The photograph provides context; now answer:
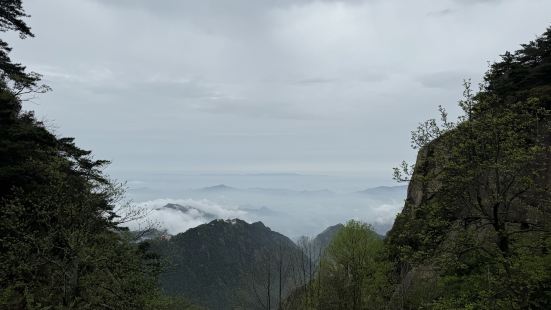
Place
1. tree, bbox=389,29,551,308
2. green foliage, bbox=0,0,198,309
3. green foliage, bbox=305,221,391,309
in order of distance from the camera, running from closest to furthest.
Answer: tree, bbox=389,29,551,308 → green foliage, bbox=0,0,198,309 → green foliage, bbox=305,221,391,309

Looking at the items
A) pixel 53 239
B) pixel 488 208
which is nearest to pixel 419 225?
pixel 488 208

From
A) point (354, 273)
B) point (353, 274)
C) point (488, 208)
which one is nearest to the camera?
point (488, 208)

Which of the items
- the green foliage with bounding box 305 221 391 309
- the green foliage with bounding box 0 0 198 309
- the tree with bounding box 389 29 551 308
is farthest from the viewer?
the green foliage with bounding box 305 221 391 309

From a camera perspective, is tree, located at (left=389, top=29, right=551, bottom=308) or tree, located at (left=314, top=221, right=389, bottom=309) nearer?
tree, located at (left=389, top=29, right=551, bottom=308)

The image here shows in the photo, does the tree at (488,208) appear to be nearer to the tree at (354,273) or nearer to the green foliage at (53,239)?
the tree at (354,273)

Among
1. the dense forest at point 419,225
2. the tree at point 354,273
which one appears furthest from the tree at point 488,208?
the tree at point 354,273

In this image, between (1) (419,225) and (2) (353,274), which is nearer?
(1) (419,225)

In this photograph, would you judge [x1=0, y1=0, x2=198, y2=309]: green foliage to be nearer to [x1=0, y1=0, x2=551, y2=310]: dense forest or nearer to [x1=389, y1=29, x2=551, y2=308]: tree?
[x1=0, y1=0, x2=551, y2=310]: dense forest

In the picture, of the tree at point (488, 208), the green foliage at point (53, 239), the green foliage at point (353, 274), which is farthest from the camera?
the green foliage at point (353, 274)

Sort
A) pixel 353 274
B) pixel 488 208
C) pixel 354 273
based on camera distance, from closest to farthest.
A: pixel 488 208 → pixel 354 273 → pixel 353 274

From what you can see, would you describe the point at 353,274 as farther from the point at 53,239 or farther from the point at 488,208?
the point at 53,239

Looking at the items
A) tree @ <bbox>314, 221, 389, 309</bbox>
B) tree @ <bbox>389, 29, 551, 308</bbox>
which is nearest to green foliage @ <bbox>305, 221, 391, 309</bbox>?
tree @ <bbox>314, 221, 389, 309</bbox>

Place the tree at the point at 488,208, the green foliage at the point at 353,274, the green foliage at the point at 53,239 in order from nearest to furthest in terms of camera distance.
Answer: the tree at the point at 488,208 → the green foliage at the point at 53,239 → the green foliage at the point at 353,274

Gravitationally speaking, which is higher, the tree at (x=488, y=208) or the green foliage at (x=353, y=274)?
the tree at (x=488, y=208)
